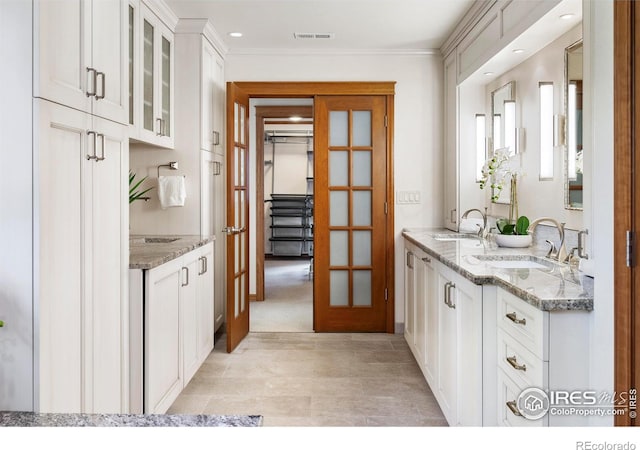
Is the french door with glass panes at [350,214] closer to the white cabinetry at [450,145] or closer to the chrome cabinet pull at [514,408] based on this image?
the white cabinetry at [450,145]

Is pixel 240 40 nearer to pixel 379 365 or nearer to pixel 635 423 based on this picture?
pixel 379 365

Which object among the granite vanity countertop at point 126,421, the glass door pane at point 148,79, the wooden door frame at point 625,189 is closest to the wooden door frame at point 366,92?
the glass door pane at point 148,79

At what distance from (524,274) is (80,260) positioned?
1653 mm

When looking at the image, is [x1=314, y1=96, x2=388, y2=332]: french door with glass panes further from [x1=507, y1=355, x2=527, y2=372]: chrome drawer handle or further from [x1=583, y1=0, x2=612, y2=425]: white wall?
[x1=583, y1=0, x2=612, y2=425]: white wall

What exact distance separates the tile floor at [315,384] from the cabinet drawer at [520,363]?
0.92m

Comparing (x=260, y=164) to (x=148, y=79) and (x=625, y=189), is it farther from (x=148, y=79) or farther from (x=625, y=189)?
(x=625, y=189)

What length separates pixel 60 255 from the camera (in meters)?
1.57

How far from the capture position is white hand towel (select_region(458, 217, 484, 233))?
147 inches

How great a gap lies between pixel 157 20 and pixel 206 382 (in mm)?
2365

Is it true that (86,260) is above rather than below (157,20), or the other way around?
below

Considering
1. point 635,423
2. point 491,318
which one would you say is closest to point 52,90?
point 491,318

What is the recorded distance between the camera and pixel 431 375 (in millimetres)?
2930
